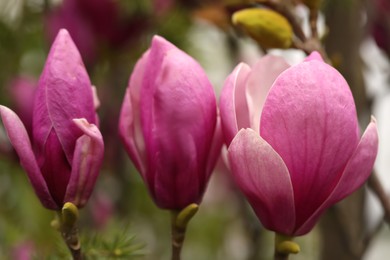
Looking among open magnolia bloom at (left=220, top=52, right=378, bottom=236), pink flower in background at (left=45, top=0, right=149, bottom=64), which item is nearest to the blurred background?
pink flower in background at (left=45, top=0, right=149, bottom=64)

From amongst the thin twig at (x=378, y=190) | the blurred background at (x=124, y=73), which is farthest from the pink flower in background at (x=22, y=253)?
the thin twig at (x=378, y=190)

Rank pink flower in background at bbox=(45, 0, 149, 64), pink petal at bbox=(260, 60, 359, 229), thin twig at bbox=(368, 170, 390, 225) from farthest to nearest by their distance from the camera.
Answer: pink flower in background at bbox=(45, 0, 149, 64)
thin twig at bbox=(368, 170, 390, 225)
pink petal at bbox=(260, 60, 359, 229)

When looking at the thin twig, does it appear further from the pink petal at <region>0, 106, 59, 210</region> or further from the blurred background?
the pink petal at <region>0, 106, 59, 210</region>

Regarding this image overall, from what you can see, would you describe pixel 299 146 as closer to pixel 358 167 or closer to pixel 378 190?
pixel 358 167

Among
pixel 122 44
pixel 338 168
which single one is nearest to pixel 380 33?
pixel 122 44

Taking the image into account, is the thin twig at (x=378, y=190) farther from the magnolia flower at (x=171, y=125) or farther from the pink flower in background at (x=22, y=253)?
the pink flower in background at (x=22, y=253)

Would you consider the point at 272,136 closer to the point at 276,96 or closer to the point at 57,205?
the point at 276,96
